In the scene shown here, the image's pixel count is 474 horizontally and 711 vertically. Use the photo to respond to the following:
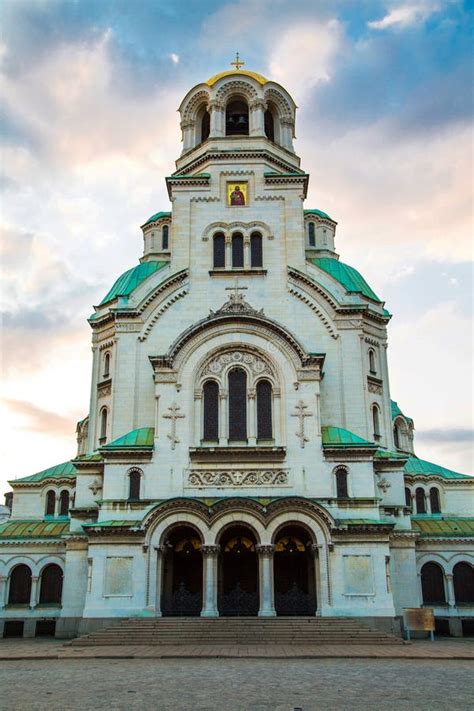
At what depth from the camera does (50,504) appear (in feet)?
154

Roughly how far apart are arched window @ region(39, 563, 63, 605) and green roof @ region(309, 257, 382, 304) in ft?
75.9

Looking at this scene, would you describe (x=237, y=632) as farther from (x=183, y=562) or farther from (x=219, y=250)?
(x=219, y=250)

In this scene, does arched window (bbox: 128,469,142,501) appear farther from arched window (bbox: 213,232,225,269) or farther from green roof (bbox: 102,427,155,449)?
arched window (bbox: 213,232,225,269)

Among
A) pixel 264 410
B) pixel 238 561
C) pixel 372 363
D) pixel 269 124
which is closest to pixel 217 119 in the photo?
pixel 269 124

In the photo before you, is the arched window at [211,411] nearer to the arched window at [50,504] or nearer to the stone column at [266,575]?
the stone column at [266,575]

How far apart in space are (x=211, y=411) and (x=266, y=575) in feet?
29.2

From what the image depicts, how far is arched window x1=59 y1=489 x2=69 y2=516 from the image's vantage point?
46438 mm

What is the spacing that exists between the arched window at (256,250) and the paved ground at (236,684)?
23.6m

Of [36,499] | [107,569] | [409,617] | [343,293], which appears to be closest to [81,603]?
[107,569]

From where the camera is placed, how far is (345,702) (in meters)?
15.9

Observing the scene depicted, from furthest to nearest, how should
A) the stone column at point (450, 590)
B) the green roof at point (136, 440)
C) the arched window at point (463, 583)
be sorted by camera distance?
A: the arched window at point (463, 583) < the stone column at point (450, 590) < the green roof at point (136, 440)

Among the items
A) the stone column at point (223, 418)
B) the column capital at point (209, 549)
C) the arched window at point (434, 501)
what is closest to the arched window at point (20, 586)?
the column capital at point (209, 549)

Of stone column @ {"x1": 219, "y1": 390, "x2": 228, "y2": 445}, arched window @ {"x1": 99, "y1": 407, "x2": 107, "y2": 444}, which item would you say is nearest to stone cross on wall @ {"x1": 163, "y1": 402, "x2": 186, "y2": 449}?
stone column @ {"x1": 219, "y1": 390, "x2": 228, "y2": 445}

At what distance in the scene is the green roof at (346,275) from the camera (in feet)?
145
